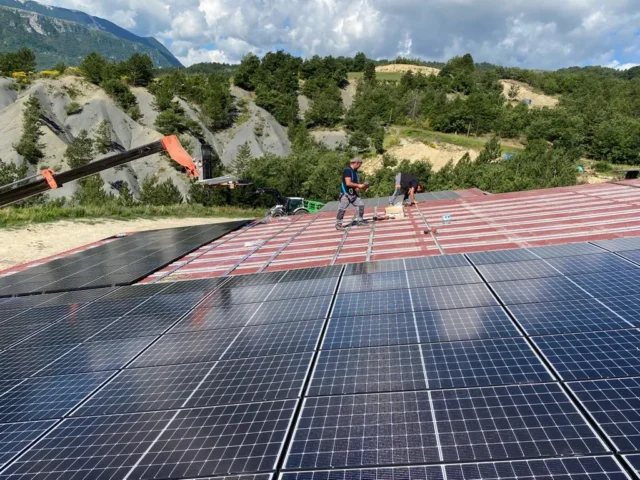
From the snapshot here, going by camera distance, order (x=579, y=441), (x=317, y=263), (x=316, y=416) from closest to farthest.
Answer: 1. (x=579, y=441)
2. (x=316, y=416)
3. (x=317, y=263)

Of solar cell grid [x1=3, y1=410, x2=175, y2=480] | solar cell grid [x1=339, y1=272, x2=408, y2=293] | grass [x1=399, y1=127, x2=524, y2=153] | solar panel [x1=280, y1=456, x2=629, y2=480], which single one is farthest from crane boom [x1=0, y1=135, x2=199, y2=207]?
grass [x1=399, y1=127, x2=524, y2=153]

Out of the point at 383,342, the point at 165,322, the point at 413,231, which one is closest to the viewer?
the point at 383,342

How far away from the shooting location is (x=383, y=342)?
4.52 metres

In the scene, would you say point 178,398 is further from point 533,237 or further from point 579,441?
point 533,237

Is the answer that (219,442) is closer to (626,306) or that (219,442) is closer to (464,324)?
(464,324)

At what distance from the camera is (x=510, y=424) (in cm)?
300

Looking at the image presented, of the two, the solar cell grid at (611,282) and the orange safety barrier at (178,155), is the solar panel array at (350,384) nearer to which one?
the solar cell grid at (611,282)

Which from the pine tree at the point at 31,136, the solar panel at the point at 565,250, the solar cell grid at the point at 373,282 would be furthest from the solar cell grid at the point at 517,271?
the pine tree at the point at 31,136

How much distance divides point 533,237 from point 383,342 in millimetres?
6232

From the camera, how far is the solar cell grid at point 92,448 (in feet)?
10.2

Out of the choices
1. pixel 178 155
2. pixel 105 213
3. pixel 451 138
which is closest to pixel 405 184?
pixel 178 155

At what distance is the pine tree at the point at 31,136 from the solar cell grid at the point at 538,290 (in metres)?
67.5

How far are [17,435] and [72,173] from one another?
11.5 meters

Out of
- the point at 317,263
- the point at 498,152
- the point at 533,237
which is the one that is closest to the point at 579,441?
the point at 317,263
